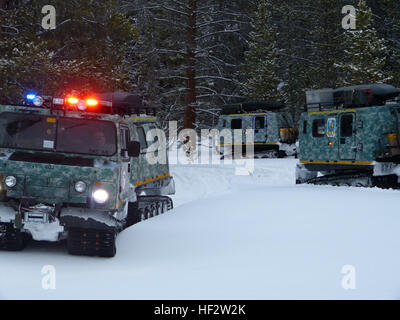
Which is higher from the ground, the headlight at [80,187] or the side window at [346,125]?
the side window at [346,125]

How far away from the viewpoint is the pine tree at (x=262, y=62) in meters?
39.3

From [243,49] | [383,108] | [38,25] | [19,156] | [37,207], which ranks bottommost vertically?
[37,207]

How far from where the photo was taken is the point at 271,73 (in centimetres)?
3947

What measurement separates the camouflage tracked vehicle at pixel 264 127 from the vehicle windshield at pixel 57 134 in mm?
21688

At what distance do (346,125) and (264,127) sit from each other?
1255 centimetres

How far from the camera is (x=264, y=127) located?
96.4ft

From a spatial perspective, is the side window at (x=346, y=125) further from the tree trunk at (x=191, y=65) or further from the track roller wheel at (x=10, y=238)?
the track roller wheel at (x=10, y=238)

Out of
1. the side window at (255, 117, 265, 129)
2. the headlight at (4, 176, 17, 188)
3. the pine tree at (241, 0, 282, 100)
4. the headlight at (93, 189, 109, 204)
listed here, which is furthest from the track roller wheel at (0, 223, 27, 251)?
the pine tree at (241, 0, 282, 100)

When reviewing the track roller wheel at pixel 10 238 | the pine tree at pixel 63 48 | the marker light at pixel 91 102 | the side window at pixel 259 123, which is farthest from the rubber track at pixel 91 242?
the side window at pixel 259 123

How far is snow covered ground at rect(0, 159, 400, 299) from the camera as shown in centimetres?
582

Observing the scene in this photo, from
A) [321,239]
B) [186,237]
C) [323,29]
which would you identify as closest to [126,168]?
[186,237]

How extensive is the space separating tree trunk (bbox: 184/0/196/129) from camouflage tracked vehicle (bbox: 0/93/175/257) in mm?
19009

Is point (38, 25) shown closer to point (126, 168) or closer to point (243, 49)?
point (126, 168)

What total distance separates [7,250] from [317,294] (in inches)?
170
